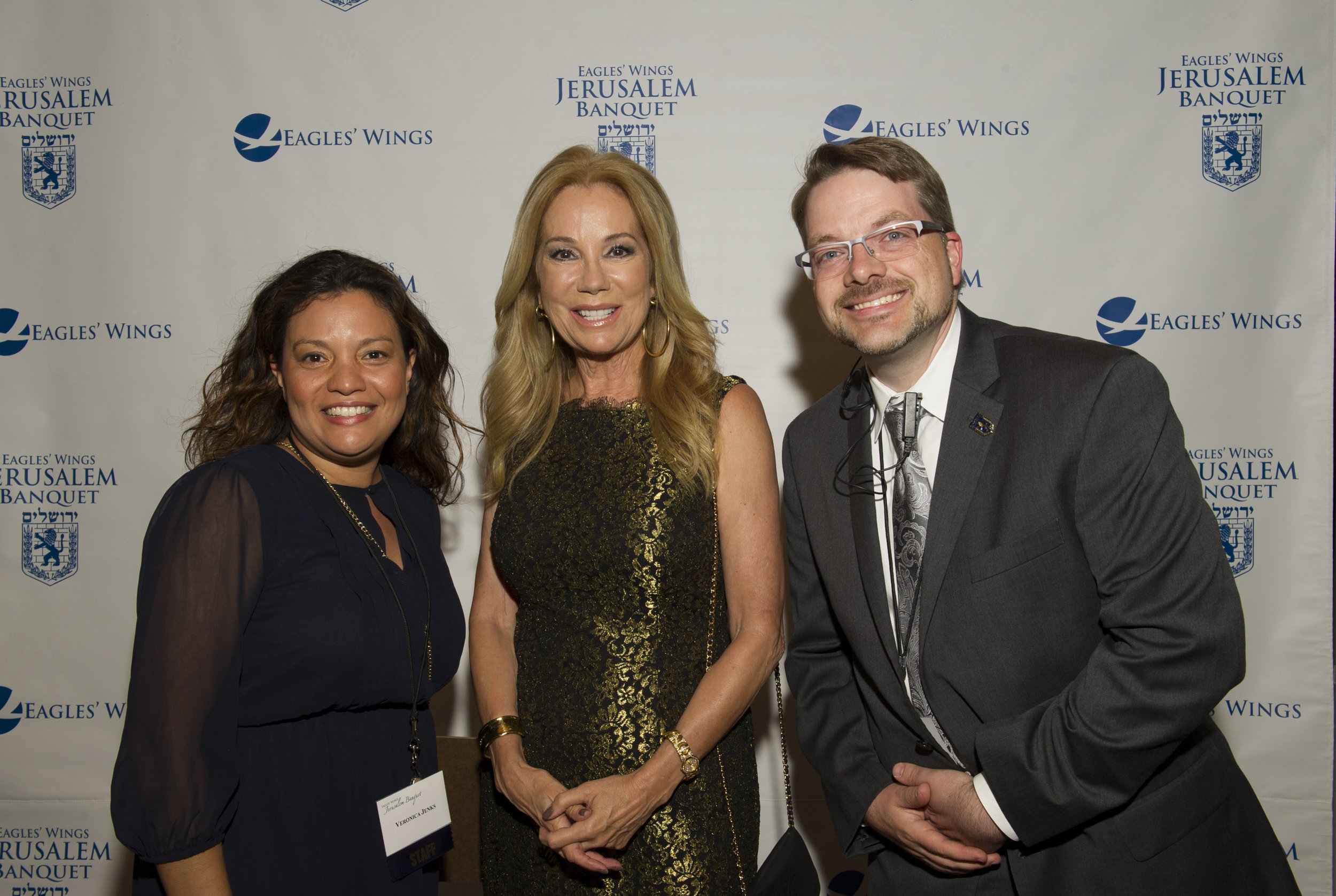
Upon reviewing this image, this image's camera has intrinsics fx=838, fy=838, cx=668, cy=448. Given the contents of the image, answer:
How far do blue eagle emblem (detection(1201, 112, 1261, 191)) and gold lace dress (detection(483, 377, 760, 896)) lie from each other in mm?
1980

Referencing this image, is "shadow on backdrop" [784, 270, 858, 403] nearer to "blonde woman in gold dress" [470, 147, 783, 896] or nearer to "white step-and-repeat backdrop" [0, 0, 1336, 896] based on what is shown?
"white step-and-repeat backdrop" [0, 0, 1336, 896]

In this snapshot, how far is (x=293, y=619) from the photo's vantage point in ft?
5.28

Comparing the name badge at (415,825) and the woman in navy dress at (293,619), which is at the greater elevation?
the woman in navy dress at (293,619)

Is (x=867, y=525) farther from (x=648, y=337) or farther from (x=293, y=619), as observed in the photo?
(x=293, y=619)

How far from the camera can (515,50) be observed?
2869mm

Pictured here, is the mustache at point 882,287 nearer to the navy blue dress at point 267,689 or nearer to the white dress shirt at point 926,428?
the white dress shirt at point 926,428

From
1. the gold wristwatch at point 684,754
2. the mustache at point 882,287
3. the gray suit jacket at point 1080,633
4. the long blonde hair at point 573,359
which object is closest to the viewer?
the gray suit jacket at point 1080,633

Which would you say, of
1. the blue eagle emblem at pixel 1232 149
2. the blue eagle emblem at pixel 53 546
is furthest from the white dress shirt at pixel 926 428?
the blue eagle emblem at pixel 53 546

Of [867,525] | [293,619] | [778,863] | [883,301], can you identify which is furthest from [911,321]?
[293,619]

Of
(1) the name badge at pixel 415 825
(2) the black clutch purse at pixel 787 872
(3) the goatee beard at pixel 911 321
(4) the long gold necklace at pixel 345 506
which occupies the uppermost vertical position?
(3) the goatee beard at pixel 911 321

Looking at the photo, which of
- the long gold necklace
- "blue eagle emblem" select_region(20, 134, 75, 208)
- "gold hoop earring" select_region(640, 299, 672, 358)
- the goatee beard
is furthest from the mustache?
"blue eagle emblem" select_region(20, 134, 75, 208)

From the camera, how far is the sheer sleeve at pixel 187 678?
1428 mm

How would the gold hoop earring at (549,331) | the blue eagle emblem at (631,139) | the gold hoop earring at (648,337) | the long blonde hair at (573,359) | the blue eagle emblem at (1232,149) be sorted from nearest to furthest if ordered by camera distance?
the long blonde hair at (573,359), the gold hoop earring at (648,337), the gold hoop earring at (549,331), the blue eagle emblem at (1232,149), the blue eagle emblem at (631,139)

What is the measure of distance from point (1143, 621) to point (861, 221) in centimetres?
89
